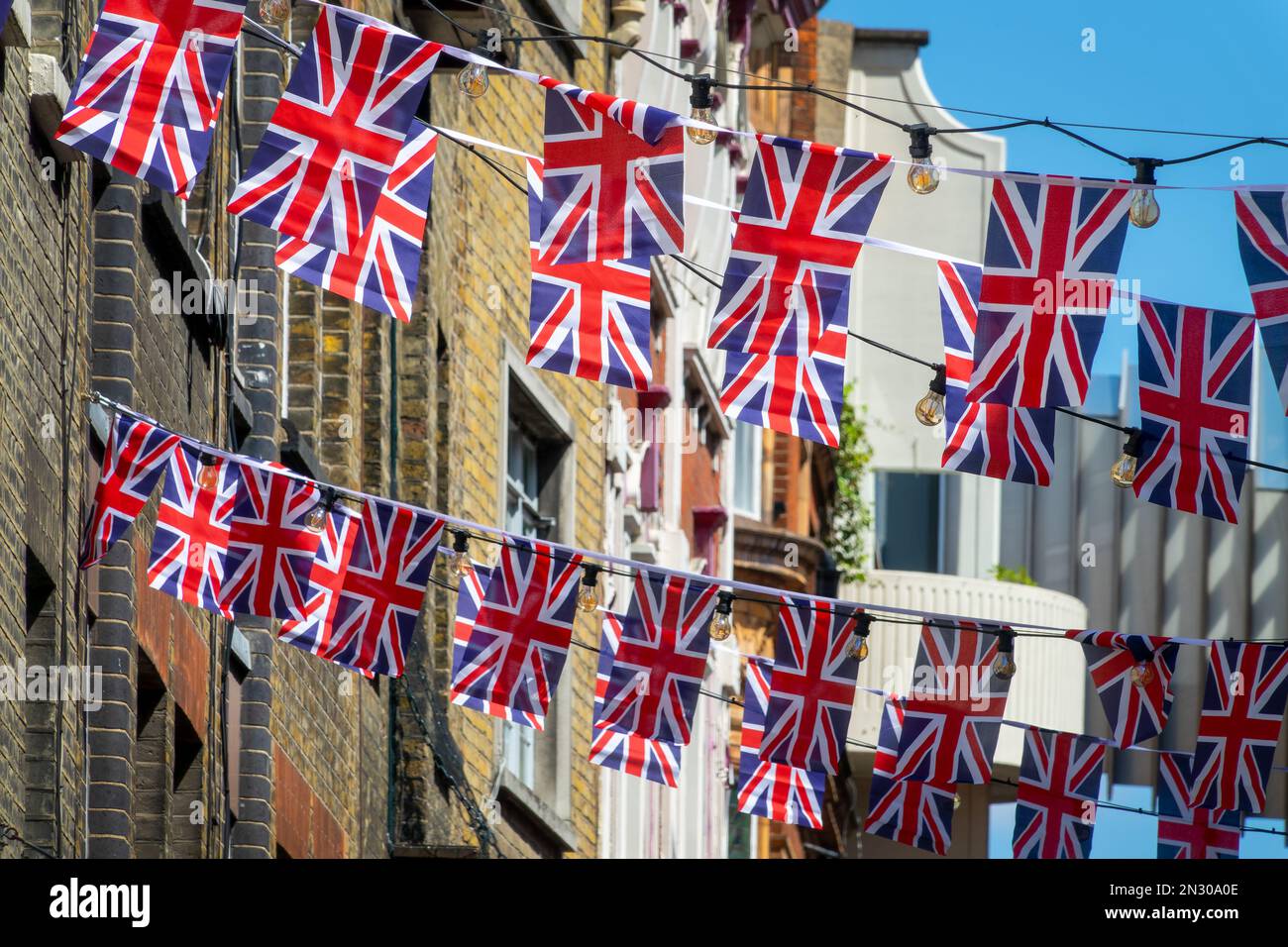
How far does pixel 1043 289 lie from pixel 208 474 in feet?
11.3

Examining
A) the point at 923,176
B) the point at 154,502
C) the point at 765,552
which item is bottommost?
the point at 154,502

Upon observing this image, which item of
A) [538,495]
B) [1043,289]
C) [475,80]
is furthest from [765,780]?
[475,80]

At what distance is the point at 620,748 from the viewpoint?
14.7m

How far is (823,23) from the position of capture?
4197 centimetres

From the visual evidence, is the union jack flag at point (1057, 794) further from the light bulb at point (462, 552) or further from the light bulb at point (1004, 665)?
the light bulb at point (462, 552)

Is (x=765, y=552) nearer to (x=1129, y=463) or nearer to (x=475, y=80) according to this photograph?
(x=1129, y=463)

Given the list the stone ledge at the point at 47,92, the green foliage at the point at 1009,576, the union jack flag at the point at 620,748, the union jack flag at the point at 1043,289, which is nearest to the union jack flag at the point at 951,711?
the union jack flag at the point at 620,748

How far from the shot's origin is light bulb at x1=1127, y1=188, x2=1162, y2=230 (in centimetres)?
1102

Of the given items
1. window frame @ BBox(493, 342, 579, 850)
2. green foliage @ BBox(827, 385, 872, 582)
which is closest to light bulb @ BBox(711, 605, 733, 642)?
window frame @ BBox(493, 342, 579, 850)

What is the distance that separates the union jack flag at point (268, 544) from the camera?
38.8 feet

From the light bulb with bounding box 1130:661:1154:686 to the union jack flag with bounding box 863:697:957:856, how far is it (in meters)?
1.66

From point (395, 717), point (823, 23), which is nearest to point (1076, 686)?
point (823, 23)

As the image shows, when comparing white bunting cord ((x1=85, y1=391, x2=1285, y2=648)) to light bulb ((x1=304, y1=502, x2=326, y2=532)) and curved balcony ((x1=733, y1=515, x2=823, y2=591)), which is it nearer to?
light bulb ((x1=304, y1=502, x2=326, y2=532))

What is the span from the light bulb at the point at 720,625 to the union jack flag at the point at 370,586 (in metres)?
1.57
